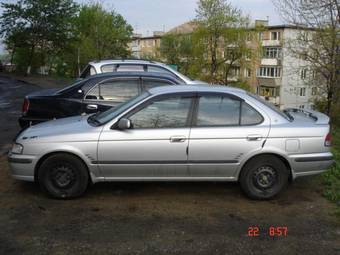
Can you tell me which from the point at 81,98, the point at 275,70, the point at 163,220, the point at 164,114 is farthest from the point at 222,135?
the point at 275,70

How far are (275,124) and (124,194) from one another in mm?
2168

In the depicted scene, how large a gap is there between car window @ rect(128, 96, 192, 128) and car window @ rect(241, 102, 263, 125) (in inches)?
28.0

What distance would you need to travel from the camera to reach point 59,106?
24.5 feet

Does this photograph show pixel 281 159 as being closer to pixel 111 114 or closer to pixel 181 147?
pixel 181 147

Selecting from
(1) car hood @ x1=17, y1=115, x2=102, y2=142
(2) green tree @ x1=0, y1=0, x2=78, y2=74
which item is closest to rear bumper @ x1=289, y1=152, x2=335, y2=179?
(1) car hood @ x1=17, y1=115, x2=102, y2=142

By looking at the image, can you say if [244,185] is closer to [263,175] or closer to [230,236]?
[263,175]

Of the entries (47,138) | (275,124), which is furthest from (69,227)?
(275,124)

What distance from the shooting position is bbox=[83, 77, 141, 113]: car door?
24.3 feet

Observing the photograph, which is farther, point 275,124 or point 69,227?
point 275,124

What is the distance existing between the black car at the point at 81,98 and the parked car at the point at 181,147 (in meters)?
2.28

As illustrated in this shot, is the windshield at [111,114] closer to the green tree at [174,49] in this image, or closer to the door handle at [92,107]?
the door handle at [92,107]

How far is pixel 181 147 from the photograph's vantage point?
4.94m

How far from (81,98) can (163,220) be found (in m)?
3.71

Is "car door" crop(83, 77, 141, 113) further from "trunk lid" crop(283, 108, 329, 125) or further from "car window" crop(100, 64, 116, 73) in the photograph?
"trunk lid" crop(283, 108, 329, 125)
